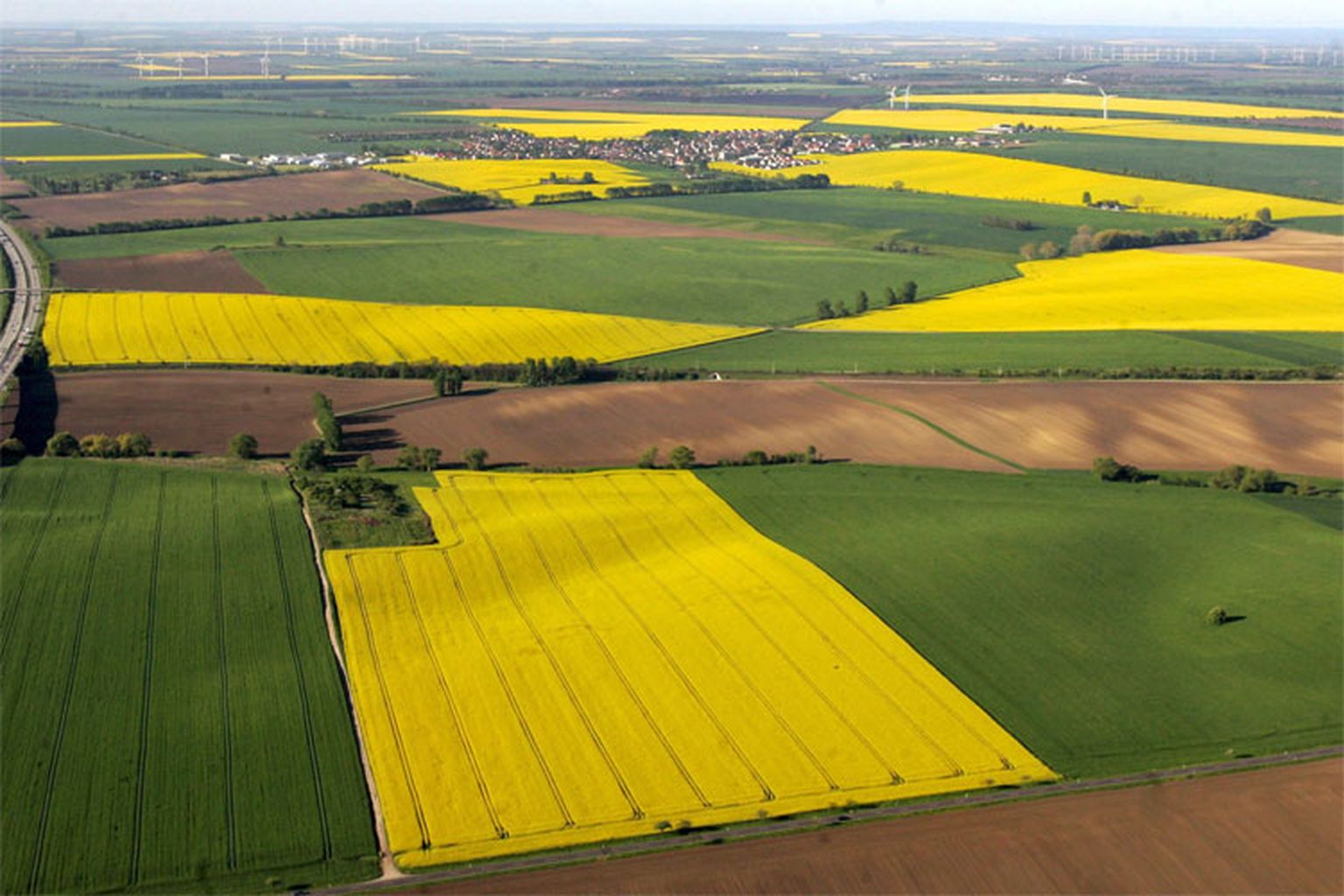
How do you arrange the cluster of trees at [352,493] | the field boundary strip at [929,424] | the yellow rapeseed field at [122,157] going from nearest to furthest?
the cluster of trees at [352,493], the field boundary strip at [929,424], the yellow rapeseed field at [122,157]

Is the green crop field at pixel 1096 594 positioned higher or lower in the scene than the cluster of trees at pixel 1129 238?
lower

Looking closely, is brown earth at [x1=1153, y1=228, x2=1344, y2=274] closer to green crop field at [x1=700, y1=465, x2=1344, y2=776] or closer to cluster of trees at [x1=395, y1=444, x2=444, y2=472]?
green crop field at [x1=700, y1=465, x2=1344, y2=776]

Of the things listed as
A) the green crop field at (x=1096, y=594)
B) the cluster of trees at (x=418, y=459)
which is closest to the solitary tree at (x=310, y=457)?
the cluster of trees at (x=418, y=459)

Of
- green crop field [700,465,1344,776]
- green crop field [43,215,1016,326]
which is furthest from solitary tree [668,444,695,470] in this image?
green crop field [43,215,1016,326]

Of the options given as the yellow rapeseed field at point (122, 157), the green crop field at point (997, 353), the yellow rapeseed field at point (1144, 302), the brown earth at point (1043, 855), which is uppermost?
the yellow rapeseed field at point (122, 157)

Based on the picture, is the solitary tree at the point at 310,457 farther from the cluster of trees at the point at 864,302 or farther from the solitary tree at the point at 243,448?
the cluster of trees at the point at 864,302

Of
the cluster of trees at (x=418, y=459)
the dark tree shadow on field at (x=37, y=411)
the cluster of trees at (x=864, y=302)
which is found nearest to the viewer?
the cluster of trees at (x=418, y=459)

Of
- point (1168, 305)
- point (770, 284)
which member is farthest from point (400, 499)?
point (1168, 305)

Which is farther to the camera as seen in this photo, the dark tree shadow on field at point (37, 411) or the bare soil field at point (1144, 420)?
the bare soil field at point (1144, 420)
